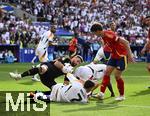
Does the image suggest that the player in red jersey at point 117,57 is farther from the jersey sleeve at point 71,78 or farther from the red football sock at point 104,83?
the jersey sleeve at point 71,78

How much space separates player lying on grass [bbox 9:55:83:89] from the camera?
1341cm

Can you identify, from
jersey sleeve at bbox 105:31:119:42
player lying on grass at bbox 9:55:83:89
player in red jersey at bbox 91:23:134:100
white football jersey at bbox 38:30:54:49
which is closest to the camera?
player lying on grass at bbox 9:55:83:89

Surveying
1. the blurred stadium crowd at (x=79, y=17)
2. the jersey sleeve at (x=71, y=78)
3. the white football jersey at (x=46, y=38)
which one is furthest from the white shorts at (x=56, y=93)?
the blurred stadium crowd at (x=79, y=17)

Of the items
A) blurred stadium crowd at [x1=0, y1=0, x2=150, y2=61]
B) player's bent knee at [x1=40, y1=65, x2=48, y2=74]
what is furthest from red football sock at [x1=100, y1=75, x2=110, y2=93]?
blurred stadium crowd at [x1=0, y1=0, x2=150, y2=61]

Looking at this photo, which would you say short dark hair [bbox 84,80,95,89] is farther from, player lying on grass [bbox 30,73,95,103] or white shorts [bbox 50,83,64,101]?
white shorts [bbox 50,83,64,101]

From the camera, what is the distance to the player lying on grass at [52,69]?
44.0 feet

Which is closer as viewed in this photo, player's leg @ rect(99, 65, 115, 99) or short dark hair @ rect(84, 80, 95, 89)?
short dark hair @ rect(84, 80, 95, 89)

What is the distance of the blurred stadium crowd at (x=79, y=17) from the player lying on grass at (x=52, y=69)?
23.1 metres

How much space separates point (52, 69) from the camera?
13.8m

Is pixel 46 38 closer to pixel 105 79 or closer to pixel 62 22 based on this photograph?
pixel 105 79

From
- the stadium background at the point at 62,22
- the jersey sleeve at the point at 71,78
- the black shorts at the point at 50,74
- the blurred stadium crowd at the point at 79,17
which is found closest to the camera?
the jersey sleeve at the point at 71,78

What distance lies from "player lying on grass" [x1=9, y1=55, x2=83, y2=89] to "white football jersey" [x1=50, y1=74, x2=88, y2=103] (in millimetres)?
361

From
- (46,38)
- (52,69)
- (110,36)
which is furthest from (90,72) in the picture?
(46,38)

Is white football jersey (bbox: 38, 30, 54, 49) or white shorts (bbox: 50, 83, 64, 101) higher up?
white football jersey (bbox: 38, 30, 54, 49)
